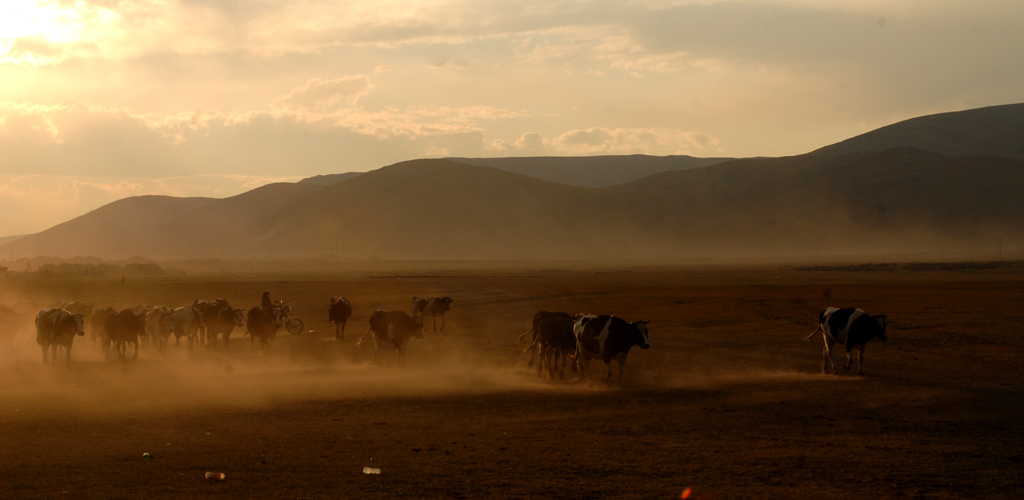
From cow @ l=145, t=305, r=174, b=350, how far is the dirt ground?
1.28m

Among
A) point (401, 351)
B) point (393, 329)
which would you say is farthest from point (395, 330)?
point (401, 351)

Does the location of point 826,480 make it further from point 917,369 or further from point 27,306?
point 27,306

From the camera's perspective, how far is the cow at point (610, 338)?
18.9 m

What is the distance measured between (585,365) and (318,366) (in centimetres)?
820

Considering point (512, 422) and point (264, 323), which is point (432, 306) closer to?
point (264, 323)

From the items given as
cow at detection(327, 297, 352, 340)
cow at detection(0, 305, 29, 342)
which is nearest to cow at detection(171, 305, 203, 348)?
cow at detection(327, 297, 352, 340)

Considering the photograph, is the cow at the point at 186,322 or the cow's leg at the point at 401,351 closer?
the cow's leg at the point at 401,351

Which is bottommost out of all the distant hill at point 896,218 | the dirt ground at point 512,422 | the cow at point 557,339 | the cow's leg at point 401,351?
the dirt ground at point 512,422

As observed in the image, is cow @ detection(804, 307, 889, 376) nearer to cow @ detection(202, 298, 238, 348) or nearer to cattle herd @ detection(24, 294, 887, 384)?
cattle herd @ detection(24, 294, 887, 384)

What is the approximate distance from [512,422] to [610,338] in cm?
494

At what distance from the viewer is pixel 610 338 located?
18.9 m

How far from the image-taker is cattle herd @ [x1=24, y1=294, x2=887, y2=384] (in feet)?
62.8

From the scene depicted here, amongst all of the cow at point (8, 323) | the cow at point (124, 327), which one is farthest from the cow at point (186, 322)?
the cow at point (8, 323)

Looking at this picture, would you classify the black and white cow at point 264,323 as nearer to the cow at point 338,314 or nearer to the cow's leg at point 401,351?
the cow at point 338,314
